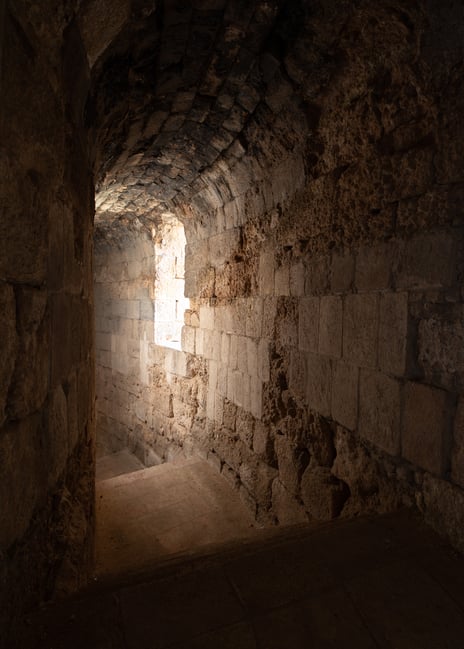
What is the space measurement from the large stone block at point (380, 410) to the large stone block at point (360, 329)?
10 cm

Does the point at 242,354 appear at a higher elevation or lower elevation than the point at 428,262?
lower

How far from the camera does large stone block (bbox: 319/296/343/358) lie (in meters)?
2.66

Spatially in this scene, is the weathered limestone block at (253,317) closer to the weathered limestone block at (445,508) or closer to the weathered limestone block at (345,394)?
the weathered limestone block at (345,394)

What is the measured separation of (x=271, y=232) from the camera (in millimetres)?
3551

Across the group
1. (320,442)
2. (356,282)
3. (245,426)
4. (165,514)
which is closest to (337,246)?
(356,282)

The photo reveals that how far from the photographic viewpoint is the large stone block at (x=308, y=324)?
293cm

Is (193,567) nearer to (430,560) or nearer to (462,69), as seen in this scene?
(430,560)

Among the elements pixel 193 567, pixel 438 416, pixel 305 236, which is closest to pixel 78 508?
pixel 193 567

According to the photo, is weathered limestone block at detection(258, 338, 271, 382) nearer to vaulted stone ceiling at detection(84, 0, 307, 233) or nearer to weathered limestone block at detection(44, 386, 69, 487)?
vaulted stone ceiling at detection(84, 0, 307, 233)

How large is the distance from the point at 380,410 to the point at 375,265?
32.9 inches

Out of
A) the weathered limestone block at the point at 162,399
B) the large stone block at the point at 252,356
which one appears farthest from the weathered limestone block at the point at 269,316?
the weathered limestone block at the point at 162,399

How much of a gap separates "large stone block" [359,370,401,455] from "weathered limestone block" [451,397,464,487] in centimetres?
34

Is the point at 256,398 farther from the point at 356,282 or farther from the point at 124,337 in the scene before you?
the point at 124,337

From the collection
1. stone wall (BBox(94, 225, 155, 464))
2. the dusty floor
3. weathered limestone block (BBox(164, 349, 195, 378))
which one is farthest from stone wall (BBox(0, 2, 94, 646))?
stone wall (BBox(94, 225, 155, 464))
